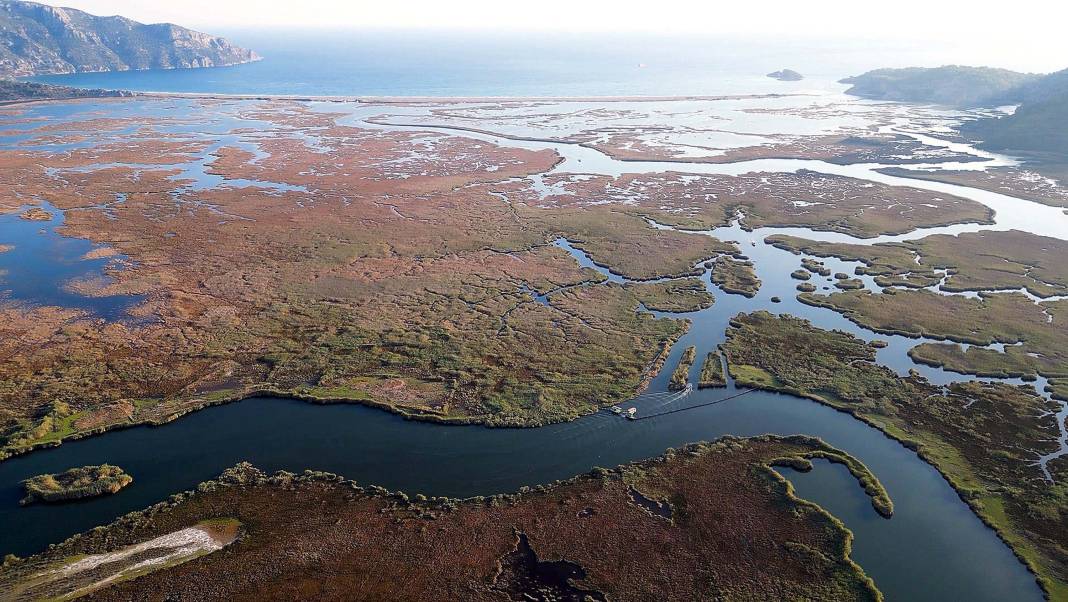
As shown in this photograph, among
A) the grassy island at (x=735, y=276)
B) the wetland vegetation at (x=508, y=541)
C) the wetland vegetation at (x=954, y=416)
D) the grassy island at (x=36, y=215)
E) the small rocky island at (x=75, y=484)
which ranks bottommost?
the wetland vegetation at (x=508, y=541)

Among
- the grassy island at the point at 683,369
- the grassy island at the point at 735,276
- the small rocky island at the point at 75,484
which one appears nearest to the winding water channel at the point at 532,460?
the small rocky island at the point at 75,484

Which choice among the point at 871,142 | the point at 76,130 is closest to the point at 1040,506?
the point at 871,142

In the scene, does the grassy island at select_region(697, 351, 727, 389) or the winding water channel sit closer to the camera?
the winding water channel

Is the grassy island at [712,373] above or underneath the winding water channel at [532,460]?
above

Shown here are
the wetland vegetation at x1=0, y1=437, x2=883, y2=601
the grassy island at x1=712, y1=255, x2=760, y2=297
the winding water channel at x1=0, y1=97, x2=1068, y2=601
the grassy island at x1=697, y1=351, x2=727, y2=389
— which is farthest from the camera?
the grassy island at x1=712, y1=255, x2=760, y2=297

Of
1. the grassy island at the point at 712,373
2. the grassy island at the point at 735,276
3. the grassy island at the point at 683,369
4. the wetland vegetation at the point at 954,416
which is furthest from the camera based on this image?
the grassy island at the point at 735,276

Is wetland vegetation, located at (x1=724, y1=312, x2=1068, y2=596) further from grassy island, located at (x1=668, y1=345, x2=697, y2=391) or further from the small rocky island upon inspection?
the small rocky island

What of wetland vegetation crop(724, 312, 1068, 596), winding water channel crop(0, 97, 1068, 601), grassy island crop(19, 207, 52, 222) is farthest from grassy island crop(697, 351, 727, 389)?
grassy island crop(19, 207, 52, 222)

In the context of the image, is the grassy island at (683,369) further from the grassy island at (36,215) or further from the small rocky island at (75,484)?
the grassy island at (36,215)
